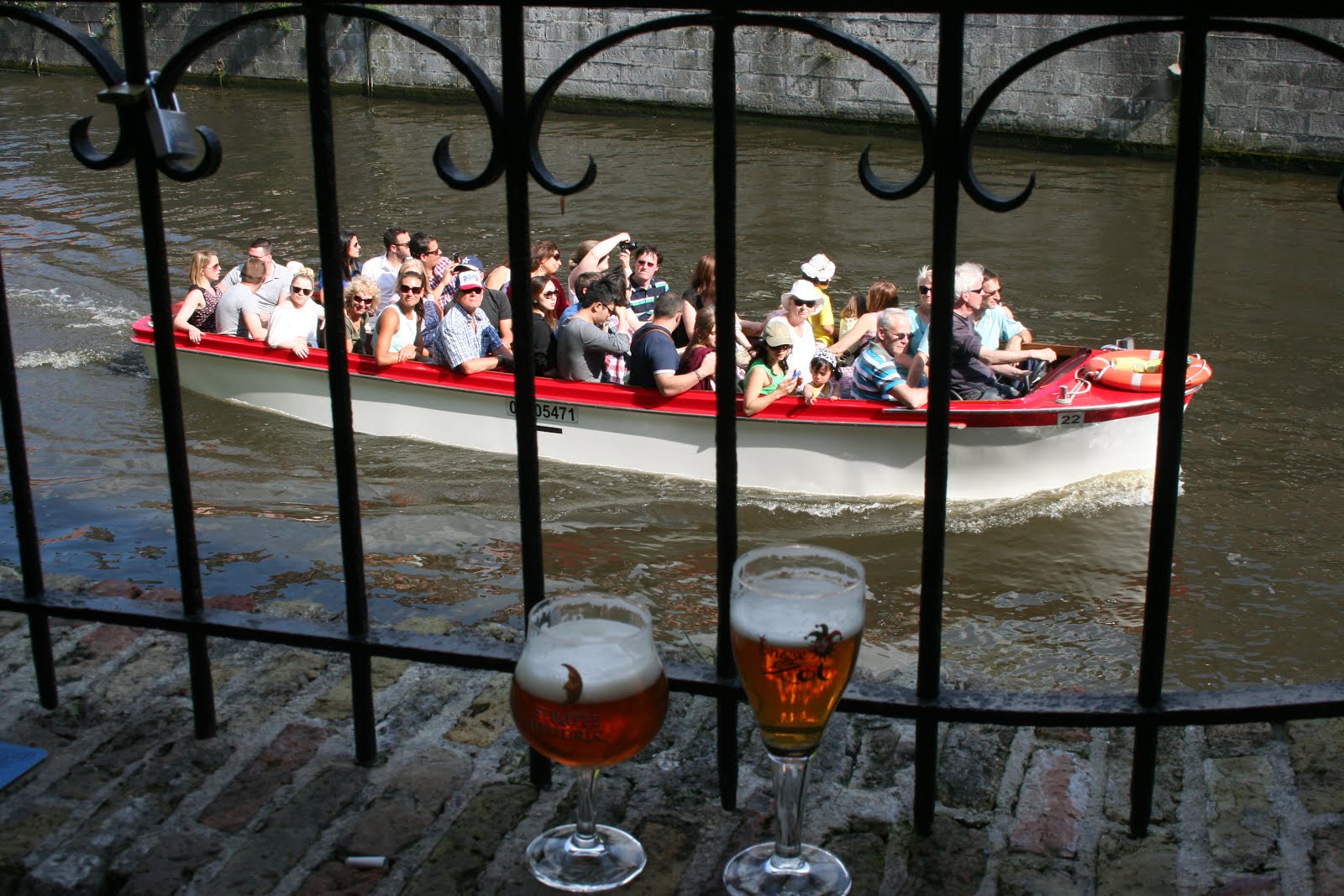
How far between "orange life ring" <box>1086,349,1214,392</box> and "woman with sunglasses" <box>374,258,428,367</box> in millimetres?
4423

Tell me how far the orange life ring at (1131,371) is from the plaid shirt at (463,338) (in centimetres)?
389

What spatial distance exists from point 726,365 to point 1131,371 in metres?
7.06

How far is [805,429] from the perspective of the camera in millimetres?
8617

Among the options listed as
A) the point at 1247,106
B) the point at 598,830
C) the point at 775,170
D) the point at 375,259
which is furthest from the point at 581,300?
the point at 1247,106

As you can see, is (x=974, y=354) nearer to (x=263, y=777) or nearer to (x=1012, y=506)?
(x=1012, y=506)

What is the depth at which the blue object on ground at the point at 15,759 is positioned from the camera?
2.20m

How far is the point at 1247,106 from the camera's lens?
58.6ft

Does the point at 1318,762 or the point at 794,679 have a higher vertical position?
the point at 794,679

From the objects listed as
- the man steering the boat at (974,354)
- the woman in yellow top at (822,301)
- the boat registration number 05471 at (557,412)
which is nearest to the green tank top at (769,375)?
the woman in yellow top at (822,301)

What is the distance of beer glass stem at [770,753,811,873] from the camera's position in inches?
70.2

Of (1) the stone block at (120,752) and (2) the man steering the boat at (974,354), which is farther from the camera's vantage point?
(2) the man steering the boat at (974,354)

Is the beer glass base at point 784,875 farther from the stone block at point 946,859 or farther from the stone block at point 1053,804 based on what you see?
the stone block at point 1053,804

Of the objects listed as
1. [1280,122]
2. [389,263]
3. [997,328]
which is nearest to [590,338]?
[997,328]

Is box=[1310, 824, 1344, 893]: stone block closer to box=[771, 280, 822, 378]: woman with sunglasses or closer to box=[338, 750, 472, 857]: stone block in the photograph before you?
box=[338, 750, 472, 857]: stone block
